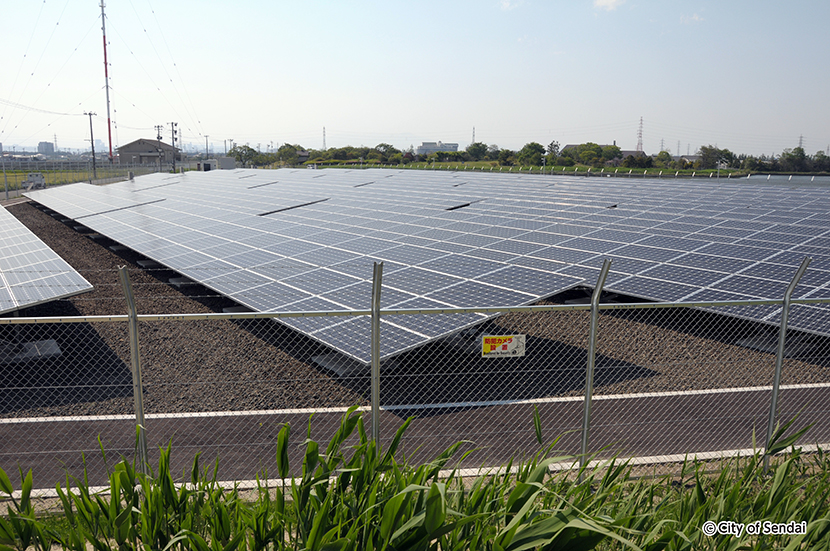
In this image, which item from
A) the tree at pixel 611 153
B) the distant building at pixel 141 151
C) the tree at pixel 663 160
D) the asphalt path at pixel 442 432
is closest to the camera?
the asphalt path at pixel 442 432

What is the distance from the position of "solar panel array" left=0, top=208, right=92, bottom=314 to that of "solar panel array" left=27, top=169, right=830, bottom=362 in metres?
2.66

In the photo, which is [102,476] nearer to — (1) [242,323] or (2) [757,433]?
(1) [242,323]

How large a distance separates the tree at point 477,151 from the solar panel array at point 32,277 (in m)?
113

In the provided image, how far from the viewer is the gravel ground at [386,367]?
952cm

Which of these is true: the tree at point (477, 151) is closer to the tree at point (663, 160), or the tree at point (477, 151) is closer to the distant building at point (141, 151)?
the tree at point (663, 160)

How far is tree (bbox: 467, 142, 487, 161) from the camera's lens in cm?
12594

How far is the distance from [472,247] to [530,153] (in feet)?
316

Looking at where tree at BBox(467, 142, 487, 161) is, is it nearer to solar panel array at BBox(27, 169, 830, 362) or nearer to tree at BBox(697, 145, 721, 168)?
tree at BBox(697, 145, 721, 168)

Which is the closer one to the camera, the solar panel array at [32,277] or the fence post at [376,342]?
the fence post at [376,342]

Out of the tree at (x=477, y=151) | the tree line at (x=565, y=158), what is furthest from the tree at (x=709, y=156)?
the tree at (x=477, y=151)

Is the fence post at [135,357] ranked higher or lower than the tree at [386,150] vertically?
lower

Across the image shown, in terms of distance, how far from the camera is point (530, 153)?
351ft

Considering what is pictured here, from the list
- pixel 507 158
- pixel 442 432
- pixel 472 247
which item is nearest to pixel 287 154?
pixel 507 158

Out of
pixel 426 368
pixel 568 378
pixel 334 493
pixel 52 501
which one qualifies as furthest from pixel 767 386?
pixel 52 501
